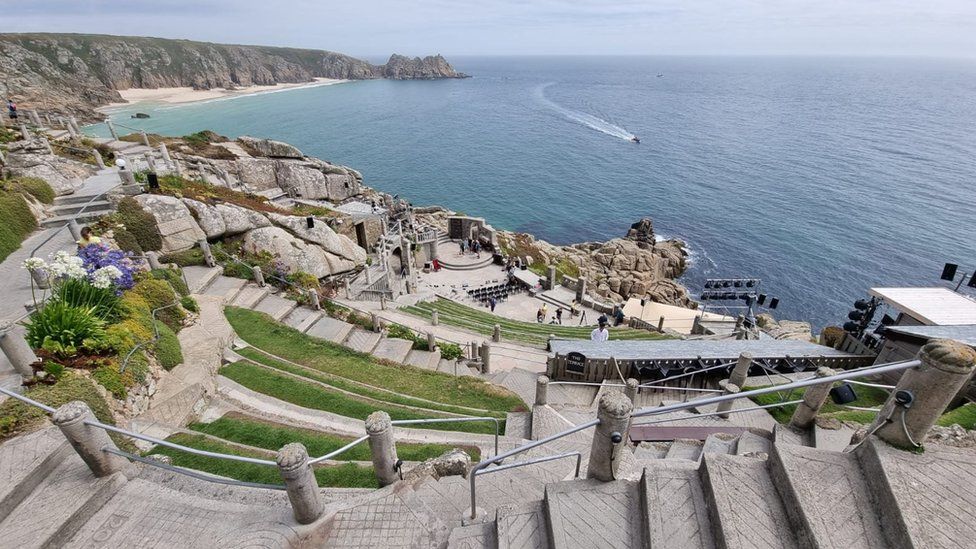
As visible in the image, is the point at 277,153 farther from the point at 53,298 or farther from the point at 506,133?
the point at 506,133

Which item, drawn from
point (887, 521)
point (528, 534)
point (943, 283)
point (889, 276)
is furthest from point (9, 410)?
point (943, 283)

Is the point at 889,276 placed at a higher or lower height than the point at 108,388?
lower

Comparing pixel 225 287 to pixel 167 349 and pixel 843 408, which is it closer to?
pixel 167 349

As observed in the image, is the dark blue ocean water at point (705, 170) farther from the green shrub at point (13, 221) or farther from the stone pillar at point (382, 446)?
the green shrub at point (13, 221)

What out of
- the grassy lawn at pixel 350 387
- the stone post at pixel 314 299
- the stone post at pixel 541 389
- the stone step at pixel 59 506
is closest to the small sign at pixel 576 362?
the stone post at pixel 541 389

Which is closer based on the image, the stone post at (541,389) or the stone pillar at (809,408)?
the stone pillar at (809,408)

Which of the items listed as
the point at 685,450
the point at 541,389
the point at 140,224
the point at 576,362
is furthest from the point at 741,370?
the point at 140,224

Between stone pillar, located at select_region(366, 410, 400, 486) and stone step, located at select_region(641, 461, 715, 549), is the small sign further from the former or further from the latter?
stone step, located at select_region(641, 461, 715, 549)
